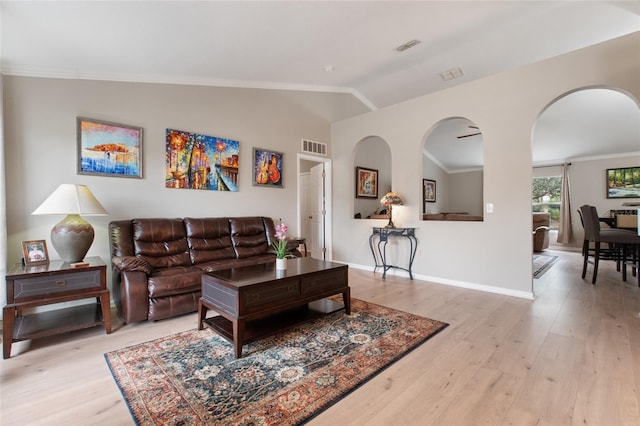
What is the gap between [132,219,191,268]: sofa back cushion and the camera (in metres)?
3.23

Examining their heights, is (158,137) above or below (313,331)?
above

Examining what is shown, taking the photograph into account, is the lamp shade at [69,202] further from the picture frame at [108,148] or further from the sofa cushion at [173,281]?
the sofa cushion at [173,281]

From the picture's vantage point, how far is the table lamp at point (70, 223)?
2586 millimetres

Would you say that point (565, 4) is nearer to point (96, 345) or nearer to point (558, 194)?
point (96, 345)

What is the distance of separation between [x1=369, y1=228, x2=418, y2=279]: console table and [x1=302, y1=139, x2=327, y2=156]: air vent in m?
1.93

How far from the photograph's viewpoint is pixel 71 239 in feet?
8.66

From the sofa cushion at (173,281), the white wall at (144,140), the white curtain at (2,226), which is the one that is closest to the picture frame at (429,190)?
the white wall at (144,140)

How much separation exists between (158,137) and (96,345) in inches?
98.0

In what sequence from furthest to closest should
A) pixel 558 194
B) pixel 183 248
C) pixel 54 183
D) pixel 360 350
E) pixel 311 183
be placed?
pixel 558 194, pixel 311 183, pixel 183 248, pixel 54 183, pixel 360 350

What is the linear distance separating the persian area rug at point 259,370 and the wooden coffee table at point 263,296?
0.41ft

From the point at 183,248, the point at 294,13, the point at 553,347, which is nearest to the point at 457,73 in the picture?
the point at 294,13

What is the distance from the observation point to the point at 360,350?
224 cm

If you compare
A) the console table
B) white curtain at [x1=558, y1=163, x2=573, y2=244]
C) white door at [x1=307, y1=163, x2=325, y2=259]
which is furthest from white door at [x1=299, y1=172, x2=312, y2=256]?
white curtain at [x1=558, y1=163, x2=573, y2=244]

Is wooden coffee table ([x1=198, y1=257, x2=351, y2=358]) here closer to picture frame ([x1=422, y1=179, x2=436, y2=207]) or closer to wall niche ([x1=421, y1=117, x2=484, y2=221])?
wall niche ([x1=421, y1=117, x2=484, y2=221])
